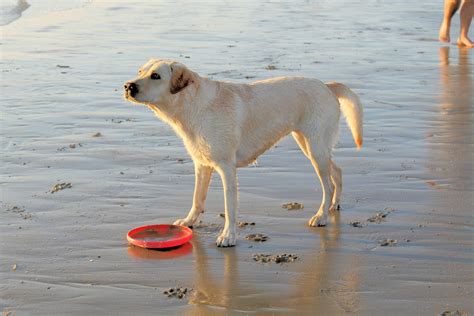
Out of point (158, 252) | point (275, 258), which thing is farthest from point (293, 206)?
point (158, 252)

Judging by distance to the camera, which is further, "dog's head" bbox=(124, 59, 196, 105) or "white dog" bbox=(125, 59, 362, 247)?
"white dog" bbox=(125, 59, 362, 247)

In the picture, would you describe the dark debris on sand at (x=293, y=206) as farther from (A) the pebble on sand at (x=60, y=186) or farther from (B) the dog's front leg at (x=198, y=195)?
(A) the pebble on sand at (x=60, y=186)

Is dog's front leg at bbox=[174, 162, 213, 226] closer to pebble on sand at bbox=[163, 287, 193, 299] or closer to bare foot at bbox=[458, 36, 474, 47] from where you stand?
pebble on sand at bbox=[163, 287, 193, 299]

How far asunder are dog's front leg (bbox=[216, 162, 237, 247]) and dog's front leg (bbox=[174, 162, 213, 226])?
0.37 meters

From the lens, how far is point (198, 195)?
21.6 ft

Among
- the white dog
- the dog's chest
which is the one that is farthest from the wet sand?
the dog's chest

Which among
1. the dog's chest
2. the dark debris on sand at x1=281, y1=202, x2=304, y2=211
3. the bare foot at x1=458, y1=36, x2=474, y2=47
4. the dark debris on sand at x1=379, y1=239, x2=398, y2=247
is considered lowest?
the bare foot at x1=458, y1=36, x2=474, y2=47

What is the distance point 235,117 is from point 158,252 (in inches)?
45.6

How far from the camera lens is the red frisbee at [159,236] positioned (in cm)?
590

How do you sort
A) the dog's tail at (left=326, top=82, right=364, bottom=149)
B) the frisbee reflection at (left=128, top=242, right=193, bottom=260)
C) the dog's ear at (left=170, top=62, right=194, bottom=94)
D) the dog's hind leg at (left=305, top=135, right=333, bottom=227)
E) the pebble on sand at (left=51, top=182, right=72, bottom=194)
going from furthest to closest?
the pebble on sand at (left=51, top=182, right=72, bottom=194) < the dog's tail at (left=326, top=82, right=364, bottom=149) < the dog's hind leg at (left=305, top=135, right=333, bottom=227) < the dog's ear at (left=170, top=62, right=194, bottom=94) < the frisbee reflection at (left=128, top=242, right=193, bottom=260)

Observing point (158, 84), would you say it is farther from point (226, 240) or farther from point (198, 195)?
point (226, 240)

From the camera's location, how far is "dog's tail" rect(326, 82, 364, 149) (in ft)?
22.9

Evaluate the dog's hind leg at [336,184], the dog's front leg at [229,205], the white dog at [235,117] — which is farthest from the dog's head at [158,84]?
the dog's hind leg at [336,184]

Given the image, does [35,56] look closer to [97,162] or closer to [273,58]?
[273,58]
